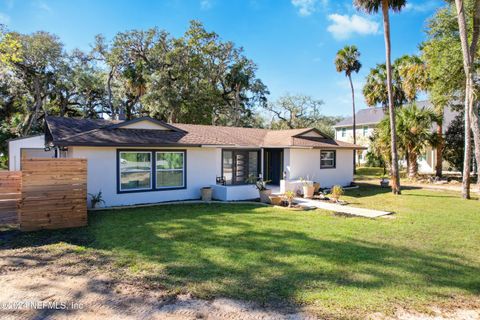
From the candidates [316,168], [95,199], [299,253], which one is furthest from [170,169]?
[316,168]

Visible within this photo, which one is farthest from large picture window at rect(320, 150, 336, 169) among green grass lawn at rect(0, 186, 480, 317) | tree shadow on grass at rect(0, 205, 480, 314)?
tree shadow on grass at rect(0, 205, 480, 314)

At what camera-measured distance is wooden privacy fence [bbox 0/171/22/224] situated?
9031 millimetres

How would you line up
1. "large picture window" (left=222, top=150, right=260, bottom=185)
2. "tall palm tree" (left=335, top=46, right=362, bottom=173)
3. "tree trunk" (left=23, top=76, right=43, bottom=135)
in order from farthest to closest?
"tree trunk" (left=23, top=76, right=43, bottom=135), "tall palm tree" (left=335, top=46, right=362, bottom=173), "large picture window" (left=222, top=150, right=260, bottom=185)

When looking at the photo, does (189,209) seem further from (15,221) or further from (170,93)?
(170,93)

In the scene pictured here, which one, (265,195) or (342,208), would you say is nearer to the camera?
(342,208)

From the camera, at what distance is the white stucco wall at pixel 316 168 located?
15.9m

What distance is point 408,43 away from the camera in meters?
22.6

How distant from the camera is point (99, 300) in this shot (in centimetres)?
429

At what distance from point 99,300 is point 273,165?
13.4 meters

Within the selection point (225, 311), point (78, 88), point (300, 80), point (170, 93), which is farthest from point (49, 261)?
point (300, 80)

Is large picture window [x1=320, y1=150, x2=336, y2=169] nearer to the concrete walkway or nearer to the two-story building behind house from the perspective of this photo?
the concrete walkway

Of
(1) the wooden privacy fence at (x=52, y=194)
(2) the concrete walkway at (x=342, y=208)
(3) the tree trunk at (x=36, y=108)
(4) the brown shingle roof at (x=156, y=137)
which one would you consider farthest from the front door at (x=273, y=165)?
(3) the tree trunk at (x=36, y=108)

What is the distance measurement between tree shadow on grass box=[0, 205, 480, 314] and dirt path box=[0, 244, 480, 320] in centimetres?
30

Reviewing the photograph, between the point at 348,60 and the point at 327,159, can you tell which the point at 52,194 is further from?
the point at 348,60
